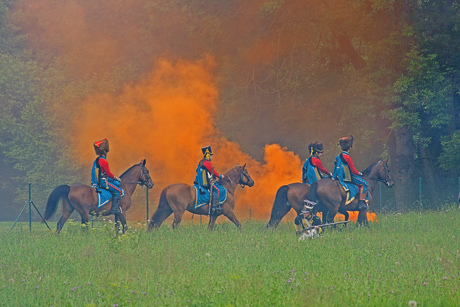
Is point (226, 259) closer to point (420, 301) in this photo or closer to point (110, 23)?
point (420, 301)

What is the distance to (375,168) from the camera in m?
22.5

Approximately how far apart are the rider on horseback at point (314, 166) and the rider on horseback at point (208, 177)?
8.84ft

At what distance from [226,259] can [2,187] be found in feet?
122

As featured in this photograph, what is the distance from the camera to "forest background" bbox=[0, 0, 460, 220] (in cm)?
3288

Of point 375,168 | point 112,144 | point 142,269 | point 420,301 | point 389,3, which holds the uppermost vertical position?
point 389,3

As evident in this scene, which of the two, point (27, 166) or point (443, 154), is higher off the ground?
point (27, 166)

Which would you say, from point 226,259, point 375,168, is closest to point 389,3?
point 375,168

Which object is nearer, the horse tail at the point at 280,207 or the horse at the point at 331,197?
the horse at the point at 331,197

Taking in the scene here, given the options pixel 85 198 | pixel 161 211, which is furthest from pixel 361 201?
pixel 85 198

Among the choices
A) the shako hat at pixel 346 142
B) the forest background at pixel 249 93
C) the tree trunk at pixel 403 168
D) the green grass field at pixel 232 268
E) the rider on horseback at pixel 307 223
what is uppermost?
the forest background at pixel 249 93

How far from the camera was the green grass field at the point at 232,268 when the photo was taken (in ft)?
37.3

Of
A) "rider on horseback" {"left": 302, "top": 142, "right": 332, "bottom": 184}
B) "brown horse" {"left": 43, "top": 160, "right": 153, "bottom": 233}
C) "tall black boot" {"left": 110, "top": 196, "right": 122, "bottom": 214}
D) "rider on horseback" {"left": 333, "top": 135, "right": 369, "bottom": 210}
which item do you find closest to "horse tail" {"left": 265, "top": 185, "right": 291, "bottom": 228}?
"rider on horseback" {"left": 302, "top": 142, "right": 332, "bottom": 184}

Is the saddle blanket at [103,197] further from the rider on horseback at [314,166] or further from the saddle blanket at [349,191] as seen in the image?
the saddle blanket at [349,191]

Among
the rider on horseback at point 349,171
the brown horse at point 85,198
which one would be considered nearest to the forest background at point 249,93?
the rider on horseback at point 349,171
